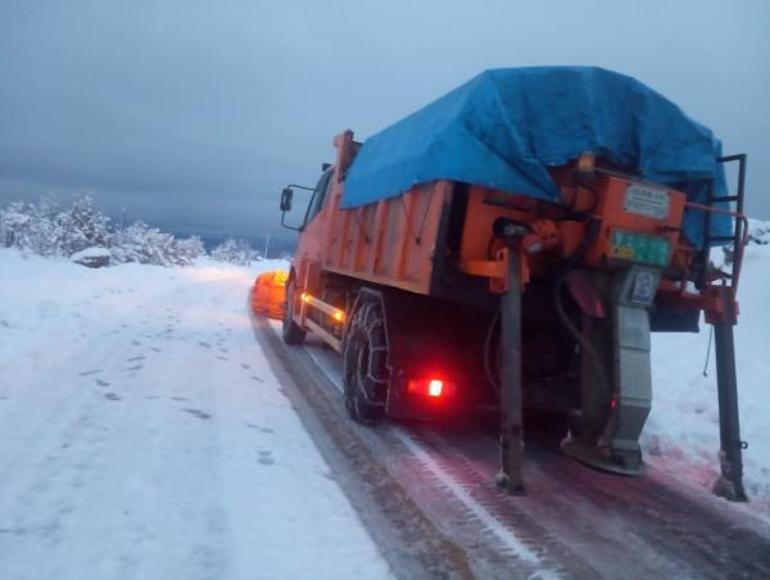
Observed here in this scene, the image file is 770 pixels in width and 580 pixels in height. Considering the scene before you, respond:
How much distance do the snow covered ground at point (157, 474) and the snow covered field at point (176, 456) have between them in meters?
0.01

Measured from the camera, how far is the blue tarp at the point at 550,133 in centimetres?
505

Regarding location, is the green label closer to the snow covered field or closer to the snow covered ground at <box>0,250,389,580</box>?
the snow covered field

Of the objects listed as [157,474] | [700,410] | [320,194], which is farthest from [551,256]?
[320,194]

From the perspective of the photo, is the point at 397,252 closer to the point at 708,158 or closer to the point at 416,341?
the point at 416,341

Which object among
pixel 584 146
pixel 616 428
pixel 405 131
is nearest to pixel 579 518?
pixel 616 428

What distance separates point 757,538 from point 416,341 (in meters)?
3.05

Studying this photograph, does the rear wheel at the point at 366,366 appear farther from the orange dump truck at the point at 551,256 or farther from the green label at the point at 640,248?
the green label at the point at 640,248

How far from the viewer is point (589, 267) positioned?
17.0 feet

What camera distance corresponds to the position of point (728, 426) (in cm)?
550


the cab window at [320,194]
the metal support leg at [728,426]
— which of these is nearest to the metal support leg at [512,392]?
the metal support leg at [728,426]

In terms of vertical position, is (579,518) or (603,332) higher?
(603,332)

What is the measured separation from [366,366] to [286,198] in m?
5.72

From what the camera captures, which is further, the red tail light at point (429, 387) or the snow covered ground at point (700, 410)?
the snow covered ground at point (700, 410)

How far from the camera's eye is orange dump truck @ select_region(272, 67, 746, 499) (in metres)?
4.96
